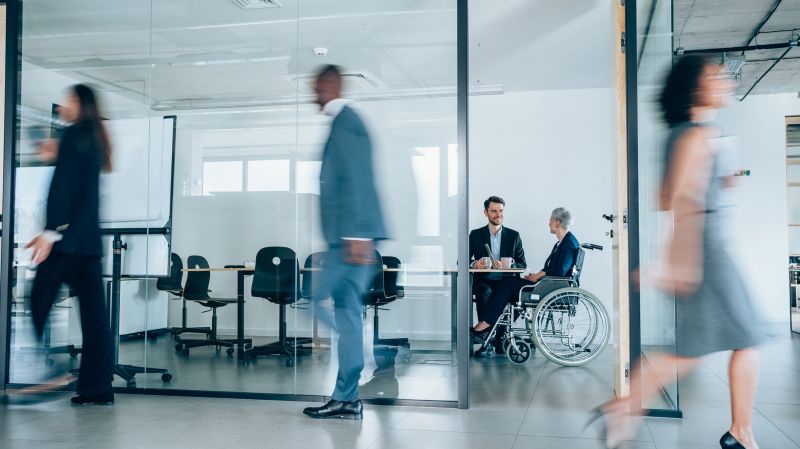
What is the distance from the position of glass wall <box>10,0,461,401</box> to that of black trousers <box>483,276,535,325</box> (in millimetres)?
1987

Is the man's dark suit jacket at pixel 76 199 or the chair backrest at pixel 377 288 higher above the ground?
the man's dark suit jacket at pixel 76 199

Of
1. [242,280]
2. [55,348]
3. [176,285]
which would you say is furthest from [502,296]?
[55,348]

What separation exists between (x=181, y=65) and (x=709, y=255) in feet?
10.5

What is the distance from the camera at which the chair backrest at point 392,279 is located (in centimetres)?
390

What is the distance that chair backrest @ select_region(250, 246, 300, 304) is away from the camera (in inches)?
159

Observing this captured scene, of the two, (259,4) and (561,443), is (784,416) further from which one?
(259,4)

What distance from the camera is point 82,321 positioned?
370cm

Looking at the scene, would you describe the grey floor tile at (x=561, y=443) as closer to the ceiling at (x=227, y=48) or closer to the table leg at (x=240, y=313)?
the table leg at (x=240, y=313)

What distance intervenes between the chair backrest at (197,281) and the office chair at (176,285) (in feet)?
0.14

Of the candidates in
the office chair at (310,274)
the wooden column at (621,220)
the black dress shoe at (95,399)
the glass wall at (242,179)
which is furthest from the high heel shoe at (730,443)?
the black dress shoe at (95,399)

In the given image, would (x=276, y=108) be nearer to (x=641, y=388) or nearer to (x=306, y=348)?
(x=306, y=348)

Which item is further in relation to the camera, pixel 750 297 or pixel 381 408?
pixel 381 408

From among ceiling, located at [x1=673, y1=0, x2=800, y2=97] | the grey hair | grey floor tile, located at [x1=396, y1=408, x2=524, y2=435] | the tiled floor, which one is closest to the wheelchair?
the grey hair

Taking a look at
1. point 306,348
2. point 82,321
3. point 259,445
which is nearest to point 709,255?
point 259,445
